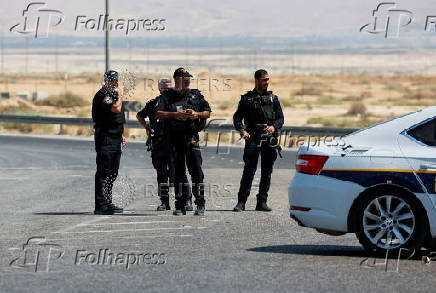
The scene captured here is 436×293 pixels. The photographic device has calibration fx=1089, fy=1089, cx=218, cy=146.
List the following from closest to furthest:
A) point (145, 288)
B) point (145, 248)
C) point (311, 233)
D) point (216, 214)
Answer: point (145, 288), point (145, 248), point (311, 233), point (216, 214)

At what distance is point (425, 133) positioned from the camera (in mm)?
10422

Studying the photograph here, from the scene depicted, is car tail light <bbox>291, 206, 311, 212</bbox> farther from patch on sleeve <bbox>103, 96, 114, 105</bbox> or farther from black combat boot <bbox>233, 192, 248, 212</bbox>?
patch on sleeve <bbox>103, 96, 114, 105</bbox>

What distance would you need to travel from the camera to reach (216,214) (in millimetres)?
14453

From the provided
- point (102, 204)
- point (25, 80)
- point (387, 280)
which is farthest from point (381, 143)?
point (25, 80)

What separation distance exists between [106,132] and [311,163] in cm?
465

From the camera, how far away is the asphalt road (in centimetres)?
901

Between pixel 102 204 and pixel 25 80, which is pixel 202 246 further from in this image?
pixel 25 80

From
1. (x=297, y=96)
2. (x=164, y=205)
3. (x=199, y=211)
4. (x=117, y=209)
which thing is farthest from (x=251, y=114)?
(x=297, y=96)

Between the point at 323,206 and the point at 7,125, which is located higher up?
the point at 323,206

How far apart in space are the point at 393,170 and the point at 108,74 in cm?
545

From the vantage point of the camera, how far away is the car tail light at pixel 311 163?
34.9ft

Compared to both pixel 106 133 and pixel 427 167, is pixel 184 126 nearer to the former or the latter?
pixel 106 133

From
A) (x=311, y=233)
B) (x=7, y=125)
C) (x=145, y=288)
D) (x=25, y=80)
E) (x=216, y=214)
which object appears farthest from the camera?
(x=25, y=80)

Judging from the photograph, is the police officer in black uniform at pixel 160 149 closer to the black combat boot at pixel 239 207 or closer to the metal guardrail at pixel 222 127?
the black combat boot at pixel 239 207
